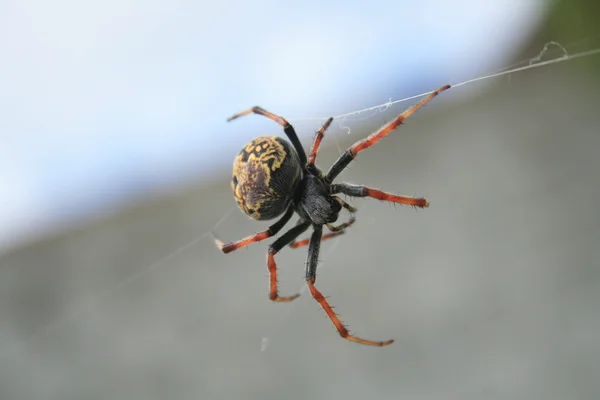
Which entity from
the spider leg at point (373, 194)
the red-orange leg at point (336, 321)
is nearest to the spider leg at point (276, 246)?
the red-orange leg at point (336, 321)

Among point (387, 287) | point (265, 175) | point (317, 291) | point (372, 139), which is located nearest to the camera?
point (372, 139)

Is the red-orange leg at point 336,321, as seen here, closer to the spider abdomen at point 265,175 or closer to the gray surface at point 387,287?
the spider abdomen at point 265,175

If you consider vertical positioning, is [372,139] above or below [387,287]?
above

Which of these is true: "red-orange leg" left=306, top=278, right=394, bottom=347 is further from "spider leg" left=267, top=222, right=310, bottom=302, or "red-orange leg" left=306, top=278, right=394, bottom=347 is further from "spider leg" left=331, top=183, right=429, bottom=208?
"spider leg" left=331, top=183, right=429, bottom=208

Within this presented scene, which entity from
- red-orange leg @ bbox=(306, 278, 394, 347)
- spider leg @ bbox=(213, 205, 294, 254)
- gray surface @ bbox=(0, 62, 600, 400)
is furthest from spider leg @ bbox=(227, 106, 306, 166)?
gray surface @ bbox=(0, 62, 600, 400)

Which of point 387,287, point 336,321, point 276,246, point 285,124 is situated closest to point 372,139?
point 285,124

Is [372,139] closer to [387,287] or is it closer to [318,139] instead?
[318,139]

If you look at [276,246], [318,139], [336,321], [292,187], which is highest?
[318,139]
